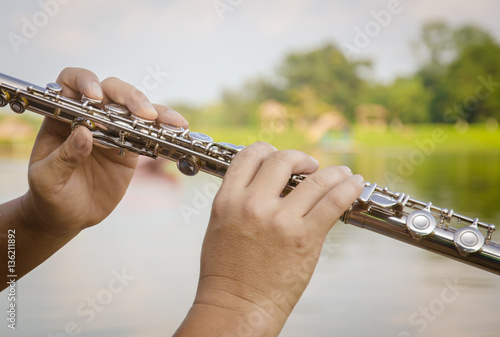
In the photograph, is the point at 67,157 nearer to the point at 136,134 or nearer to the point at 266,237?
the point at 136,134

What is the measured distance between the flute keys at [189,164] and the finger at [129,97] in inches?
3.3

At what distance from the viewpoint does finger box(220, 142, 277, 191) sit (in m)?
0.56

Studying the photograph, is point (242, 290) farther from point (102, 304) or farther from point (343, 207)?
point (102, 304)

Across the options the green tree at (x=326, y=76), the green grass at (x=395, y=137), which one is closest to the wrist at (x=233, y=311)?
the green grass at (x=395, y=137)

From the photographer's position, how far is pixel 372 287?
185 centimetres

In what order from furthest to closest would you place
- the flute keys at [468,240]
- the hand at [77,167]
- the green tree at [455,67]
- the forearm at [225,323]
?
the green tree at [455,67]
the hand at [77,167]
the flute keys at [468,240]
the forearm at [225,323]

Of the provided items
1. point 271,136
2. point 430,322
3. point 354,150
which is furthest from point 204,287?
point 354,150

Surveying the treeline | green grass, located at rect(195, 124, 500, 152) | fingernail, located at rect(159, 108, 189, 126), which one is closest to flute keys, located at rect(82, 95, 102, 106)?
fingernail, located at rect(159, 108, 189, 126)

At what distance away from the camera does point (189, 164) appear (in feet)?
2.70

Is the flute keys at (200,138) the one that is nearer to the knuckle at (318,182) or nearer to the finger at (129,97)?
the finger at (129,97)

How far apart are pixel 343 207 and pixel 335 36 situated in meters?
3.57

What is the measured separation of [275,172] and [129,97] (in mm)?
366

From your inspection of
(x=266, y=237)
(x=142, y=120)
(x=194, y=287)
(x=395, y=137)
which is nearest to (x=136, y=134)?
(x=142, y=120)

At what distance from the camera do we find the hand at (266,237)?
0.54m
